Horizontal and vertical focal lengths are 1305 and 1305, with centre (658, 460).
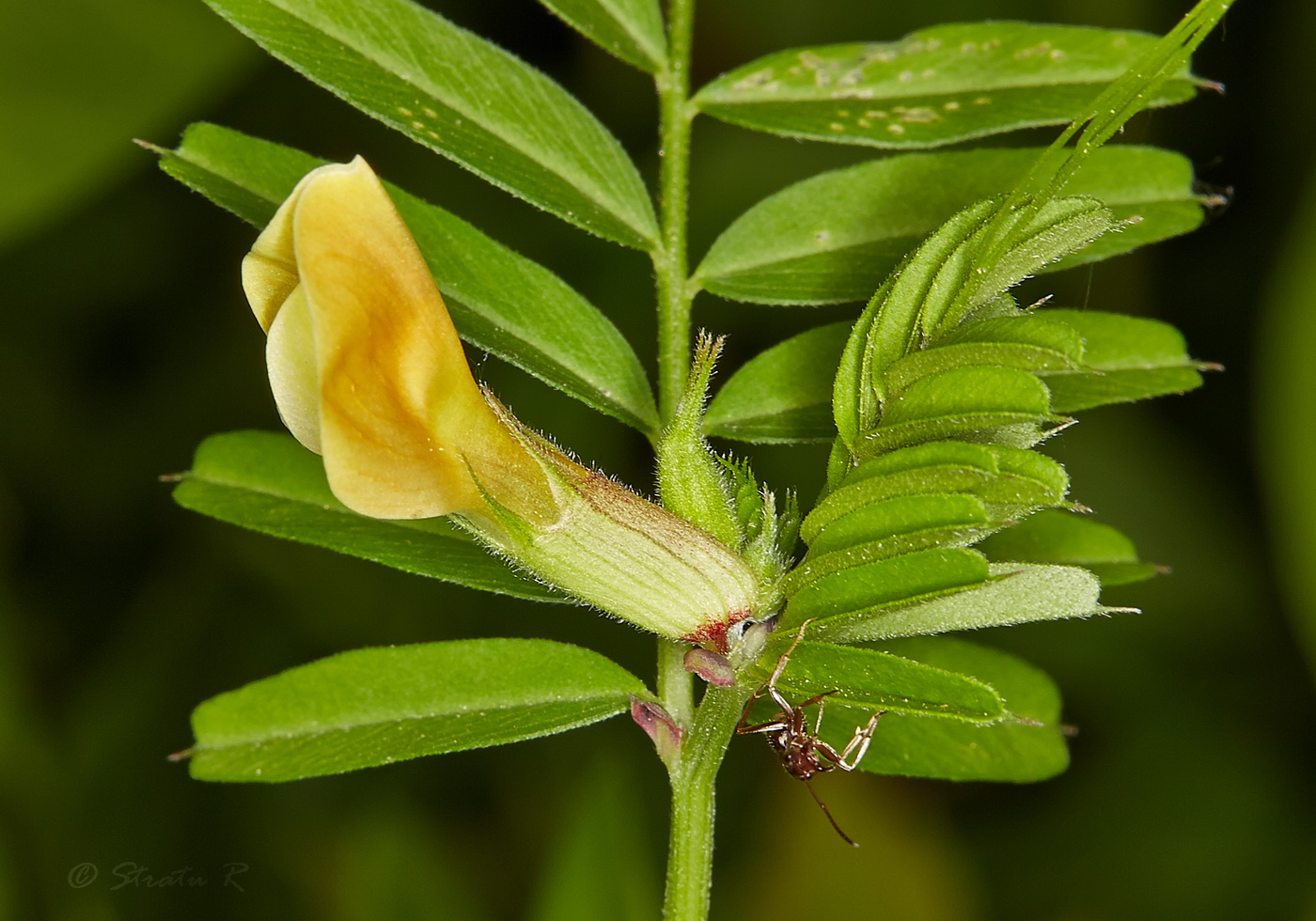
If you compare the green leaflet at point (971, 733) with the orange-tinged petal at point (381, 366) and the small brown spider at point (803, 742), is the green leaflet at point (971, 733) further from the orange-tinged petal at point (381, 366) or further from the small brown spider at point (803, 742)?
the orange-tinged petal at point (381, 366)

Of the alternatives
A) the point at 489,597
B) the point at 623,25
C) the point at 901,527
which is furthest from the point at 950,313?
the point at 489,597

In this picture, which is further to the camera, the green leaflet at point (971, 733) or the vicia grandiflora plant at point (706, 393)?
the green leaflet at point (971, 733)

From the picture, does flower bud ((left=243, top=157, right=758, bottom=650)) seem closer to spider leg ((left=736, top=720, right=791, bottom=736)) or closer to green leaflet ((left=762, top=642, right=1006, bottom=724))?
green leaflet ((left=762, top=642, right=1006, bottom=724))

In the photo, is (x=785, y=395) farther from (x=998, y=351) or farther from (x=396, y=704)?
(x=396, y=704)

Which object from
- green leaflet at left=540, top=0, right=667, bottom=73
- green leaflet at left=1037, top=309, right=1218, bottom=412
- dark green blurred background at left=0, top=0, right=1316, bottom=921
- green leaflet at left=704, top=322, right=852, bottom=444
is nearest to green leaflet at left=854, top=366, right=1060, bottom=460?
green leaflet at left=704, top=322, right=852, bottom=444

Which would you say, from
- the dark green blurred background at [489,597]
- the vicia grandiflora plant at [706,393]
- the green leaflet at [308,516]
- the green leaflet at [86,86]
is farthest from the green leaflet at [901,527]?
the green leaflet at [86,86]
